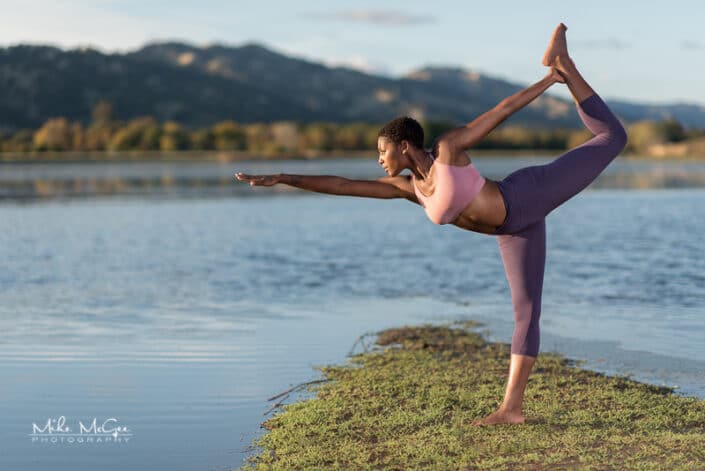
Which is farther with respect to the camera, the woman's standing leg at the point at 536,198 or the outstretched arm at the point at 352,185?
the outstretched arm at the point at 352,185

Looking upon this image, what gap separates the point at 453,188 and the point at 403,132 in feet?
1.66

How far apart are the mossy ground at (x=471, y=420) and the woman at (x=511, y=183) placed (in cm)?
42

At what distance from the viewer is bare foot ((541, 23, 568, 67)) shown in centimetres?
635

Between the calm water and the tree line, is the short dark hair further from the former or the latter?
the tree line

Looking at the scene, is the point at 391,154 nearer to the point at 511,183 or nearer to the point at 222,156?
the point at 511,183

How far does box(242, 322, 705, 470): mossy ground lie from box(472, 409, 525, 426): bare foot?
6 cm

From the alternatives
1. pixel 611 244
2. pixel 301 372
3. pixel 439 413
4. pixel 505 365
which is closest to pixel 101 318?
pixel 301 372

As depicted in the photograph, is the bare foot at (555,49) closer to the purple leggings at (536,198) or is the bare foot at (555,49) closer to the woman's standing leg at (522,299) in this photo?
the purple leggings at (536,198)

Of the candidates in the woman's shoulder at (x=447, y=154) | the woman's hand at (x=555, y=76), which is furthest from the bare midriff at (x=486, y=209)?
the woman's hand at (x=555, y=76)

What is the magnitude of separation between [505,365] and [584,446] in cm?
289

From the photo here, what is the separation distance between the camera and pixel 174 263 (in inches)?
765

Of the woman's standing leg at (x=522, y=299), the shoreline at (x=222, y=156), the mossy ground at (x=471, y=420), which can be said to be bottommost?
the mossy ground at (x=471, y=420)

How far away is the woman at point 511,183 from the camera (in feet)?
19.7

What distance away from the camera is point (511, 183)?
6191 mm
